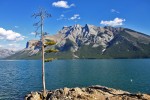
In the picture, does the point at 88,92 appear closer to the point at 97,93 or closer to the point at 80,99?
the point at 97,93

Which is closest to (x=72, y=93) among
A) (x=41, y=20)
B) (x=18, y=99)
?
(x=41, y=20)

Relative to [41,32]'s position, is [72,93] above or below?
below

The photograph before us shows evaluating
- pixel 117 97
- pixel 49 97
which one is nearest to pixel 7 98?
pixel 49 97

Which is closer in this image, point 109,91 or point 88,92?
point 88,92

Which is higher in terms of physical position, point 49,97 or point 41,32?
point 41,32

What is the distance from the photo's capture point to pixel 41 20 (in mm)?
48625

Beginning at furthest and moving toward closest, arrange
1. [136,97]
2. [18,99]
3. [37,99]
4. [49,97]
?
[18,99], [37,99], [49,97], [136,97]

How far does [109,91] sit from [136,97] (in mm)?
11043

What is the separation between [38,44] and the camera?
1863 inches

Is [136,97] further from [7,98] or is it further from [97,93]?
[7,98]

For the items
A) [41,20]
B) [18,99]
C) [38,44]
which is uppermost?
[41,20]

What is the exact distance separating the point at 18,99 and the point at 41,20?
27.0 meters

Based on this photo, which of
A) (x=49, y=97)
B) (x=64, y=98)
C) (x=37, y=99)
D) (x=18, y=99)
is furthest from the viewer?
(x=18, y=99)

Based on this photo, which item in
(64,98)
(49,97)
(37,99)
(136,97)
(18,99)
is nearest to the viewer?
(136,97)
